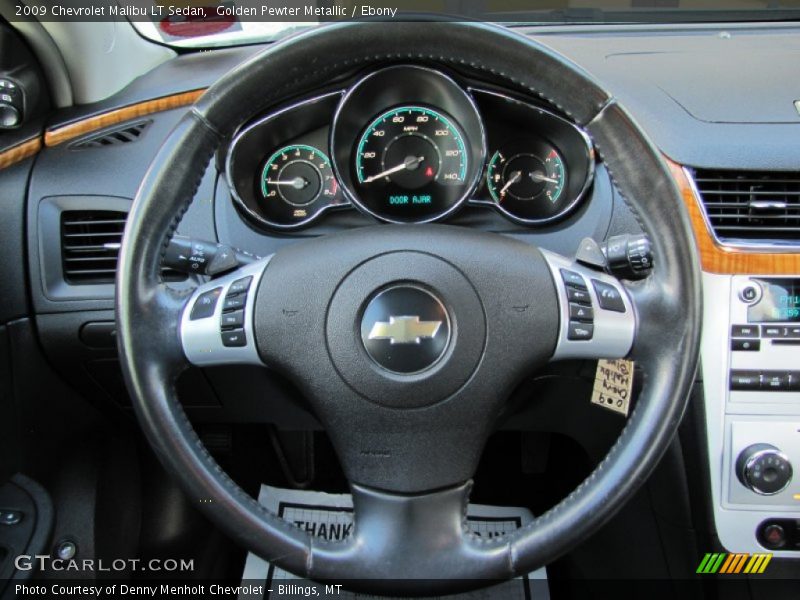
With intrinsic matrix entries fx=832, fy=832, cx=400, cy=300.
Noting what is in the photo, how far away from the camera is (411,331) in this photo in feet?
3.59

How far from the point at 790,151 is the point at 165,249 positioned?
1.05 meters

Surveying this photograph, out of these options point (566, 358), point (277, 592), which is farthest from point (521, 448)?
point (566, 358)

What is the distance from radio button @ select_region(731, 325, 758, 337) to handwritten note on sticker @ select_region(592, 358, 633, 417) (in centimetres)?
25

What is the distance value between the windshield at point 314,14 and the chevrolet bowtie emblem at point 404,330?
27.2 inches

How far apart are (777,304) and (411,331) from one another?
71cm

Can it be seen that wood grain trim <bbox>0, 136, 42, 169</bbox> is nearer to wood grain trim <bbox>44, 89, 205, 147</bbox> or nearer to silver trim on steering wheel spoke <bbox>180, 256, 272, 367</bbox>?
wood grain trim <bbox>44, 89, 205, 147</bbox>

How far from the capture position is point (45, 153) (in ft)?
5.16

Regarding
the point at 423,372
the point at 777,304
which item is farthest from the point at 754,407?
the point at 423,372

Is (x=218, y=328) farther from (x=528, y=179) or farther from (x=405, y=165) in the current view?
(x=528, y=179)

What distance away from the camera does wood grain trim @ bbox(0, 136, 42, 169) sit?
1546 millimetres

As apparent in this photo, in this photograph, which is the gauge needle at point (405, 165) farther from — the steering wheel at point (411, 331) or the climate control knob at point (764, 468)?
the climate control knob at point (764, 468)

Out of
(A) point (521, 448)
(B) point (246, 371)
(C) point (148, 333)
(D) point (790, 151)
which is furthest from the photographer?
(A) point (521, 448)

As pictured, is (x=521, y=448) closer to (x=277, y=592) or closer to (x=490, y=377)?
(x=277, y=592)

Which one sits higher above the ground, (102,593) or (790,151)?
(790,151)
